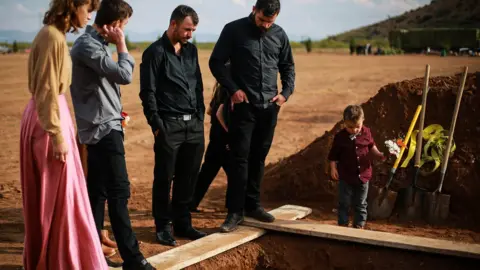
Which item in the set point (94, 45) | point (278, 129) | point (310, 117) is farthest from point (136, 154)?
point (94, 45)

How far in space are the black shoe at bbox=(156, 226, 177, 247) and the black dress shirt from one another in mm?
962

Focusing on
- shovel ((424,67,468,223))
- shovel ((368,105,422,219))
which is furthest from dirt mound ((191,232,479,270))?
shovel ((424,67,468,223))

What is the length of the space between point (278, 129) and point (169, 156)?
26.5 ft

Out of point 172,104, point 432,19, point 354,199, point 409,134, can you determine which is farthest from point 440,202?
point 432,19

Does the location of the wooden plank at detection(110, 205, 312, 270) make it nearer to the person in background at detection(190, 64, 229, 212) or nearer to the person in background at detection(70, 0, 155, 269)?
the person in background at detection(70, 0, 155, 269)

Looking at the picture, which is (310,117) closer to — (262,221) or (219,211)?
(219,211)

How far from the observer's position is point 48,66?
370 cm

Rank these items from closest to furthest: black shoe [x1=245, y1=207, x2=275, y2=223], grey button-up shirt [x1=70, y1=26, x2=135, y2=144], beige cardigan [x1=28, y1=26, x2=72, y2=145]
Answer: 1. beige cardigan [x1=28, y1=26, x2=72, y2=145]
2. grey button-up shirt [x1=70, y1=26, x2=135, y2=144]
3. black shoe [x1=245, y1=207, x2=275, y2=223]

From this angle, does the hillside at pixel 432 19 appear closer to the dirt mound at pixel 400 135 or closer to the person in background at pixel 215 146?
the dirt mound at pixel 400 135

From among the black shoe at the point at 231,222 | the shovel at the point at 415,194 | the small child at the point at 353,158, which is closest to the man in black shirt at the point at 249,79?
the black shoe at the point at 231,222

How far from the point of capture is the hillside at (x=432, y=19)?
6844 centimetres

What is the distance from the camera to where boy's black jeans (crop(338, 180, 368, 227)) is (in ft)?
19.2

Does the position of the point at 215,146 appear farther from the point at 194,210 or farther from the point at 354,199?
the point at 354,199

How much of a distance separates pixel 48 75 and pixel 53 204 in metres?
0.76
